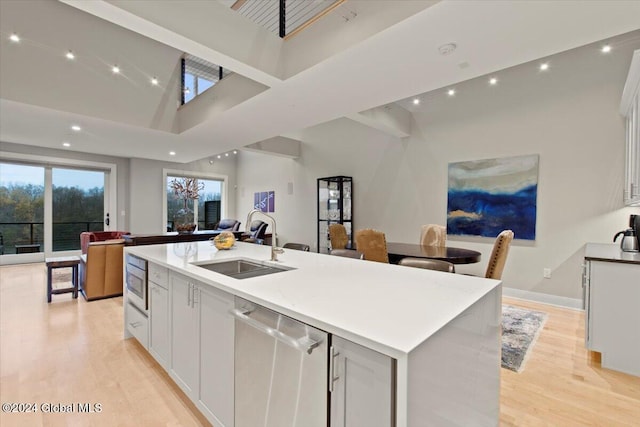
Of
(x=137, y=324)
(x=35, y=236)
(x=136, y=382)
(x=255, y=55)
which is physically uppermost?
(x=255, y=55)

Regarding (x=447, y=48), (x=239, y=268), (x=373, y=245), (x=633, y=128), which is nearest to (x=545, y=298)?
(x=633, y=128)

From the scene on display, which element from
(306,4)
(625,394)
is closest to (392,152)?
(306,4)

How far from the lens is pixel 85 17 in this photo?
3.89 metres

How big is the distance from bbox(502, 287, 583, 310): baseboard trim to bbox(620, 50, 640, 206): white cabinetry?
1366 millimetres

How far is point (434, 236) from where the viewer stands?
14.1 feet

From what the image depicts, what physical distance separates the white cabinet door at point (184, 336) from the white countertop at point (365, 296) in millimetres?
126

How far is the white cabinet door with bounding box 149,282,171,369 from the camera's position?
2041 mm

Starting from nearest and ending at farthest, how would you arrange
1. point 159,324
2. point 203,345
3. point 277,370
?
point 277,370, point 203,345, point 159,324

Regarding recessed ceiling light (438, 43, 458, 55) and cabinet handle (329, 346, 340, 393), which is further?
recessed ceiling light (438, 43, 458, 55)

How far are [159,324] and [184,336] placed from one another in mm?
458

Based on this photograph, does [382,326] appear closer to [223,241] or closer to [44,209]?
[223,241]

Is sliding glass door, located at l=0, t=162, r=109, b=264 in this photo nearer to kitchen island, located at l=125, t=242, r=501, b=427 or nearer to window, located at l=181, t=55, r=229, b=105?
window, located at l=181, t=55, r=229, b=105

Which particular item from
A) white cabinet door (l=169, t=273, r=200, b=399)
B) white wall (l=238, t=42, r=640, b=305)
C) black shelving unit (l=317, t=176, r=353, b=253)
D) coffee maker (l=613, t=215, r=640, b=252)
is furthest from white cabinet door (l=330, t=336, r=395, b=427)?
black shelving unit (l=317, t=176, r=353, b=253)

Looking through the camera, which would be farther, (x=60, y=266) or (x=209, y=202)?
(x=209, y=202)
